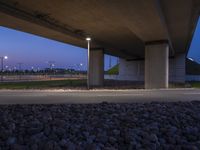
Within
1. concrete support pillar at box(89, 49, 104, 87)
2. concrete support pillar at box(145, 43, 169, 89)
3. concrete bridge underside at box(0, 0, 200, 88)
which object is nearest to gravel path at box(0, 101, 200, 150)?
concrete bridge underside at box(0, 0, 200, 88)

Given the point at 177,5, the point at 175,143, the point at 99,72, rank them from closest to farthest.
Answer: the point at 175,143 → the point at 177,5 → the point at 99,72

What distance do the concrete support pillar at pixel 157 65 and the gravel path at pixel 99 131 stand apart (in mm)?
20479

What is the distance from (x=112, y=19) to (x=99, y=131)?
54.1 feet

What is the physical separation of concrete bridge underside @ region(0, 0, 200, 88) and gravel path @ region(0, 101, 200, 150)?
8.94 metres

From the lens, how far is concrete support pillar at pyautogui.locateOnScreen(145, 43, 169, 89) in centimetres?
2906

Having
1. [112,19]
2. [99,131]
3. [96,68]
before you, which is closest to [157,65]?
[112,19]

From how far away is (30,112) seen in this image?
923cm

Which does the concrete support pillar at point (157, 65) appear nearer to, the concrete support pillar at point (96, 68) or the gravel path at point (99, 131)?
the concrete support pillar at point (96, 68)

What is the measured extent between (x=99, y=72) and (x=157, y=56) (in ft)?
43.1

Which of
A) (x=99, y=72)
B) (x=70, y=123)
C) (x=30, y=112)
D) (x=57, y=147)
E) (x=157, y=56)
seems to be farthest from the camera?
(x=99, y=72)

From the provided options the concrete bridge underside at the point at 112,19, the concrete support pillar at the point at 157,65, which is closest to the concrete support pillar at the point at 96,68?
the concrete bridge underside at the point at 112,19

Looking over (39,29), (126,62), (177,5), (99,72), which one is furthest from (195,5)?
(126,62)

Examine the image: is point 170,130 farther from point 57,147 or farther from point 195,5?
point 195,5

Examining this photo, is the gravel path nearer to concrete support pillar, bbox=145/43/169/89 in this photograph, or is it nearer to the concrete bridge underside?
the concrete bridge underside
